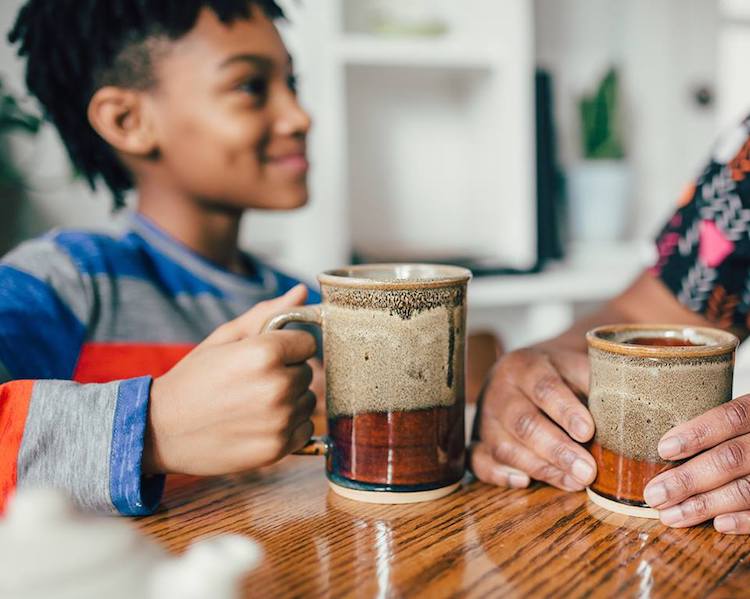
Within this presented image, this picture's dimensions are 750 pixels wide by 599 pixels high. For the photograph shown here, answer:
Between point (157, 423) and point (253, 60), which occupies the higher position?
point (253, 60)

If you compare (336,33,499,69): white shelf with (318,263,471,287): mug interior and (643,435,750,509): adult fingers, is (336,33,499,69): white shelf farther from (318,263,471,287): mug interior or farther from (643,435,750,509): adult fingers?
(643,435,750,509): adult fingers

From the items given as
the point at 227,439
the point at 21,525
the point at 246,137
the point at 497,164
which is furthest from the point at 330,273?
the point at 497,164

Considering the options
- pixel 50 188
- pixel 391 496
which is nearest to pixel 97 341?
pixel 391 496

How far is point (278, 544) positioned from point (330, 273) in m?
0.22

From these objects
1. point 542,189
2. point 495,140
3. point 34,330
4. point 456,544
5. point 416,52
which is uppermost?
point 416,52

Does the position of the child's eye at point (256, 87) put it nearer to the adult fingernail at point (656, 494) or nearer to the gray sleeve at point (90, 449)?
the gray sleeve at point (90, 449)

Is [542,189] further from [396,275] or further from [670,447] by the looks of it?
[670,447]

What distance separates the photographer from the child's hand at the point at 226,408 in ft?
1.95

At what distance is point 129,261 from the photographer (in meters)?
1.01

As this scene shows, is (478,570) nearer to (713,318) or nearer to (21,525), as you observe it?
(21,525)

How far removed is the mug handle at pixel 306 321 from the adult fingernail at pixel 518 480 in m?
0.15

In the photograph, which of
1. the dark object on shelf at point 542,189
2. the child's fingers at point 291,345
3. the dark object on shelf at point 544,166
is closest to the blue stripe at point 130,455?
the child's fingers at point 291,345

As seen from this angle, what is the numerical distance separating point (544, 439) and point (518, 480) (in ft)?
0.13

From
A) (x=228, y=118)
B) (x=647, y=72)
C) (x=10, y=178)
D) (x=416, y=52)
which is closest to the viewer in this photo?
(x=228, y=118)
